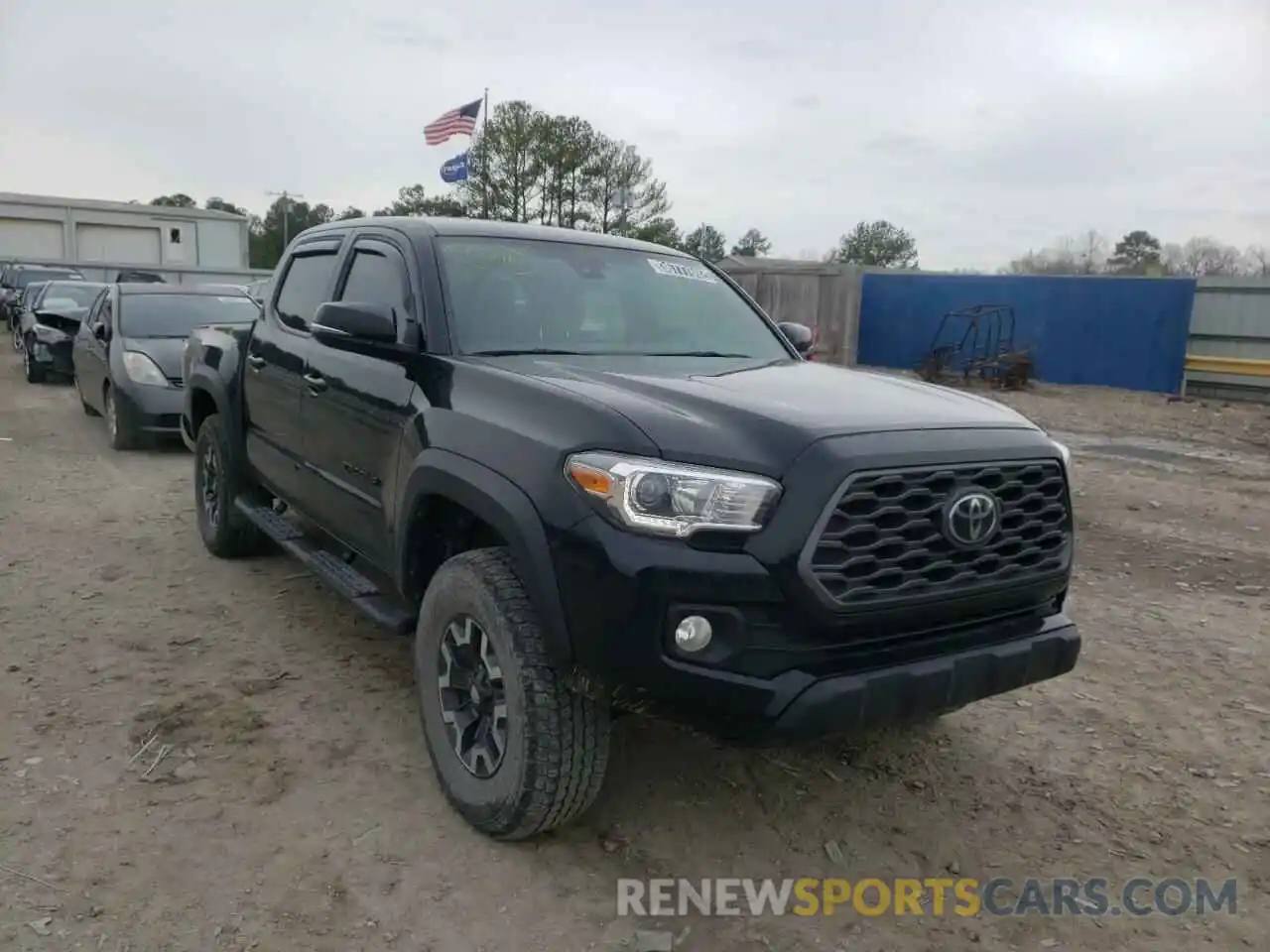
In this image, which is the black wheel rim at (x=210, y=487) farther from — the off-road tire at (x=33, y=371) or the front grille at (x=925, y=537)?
the off-road tire at (x=33, y=371)

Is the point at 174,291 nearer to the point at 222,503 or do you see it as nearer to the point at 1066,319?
the point at 222,503

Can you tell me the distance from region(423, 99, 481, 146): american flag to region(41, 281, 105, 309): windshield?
880 cm

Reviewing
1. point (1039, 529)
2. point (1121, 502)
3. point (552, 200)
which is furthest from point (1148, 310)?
point (552, 200)

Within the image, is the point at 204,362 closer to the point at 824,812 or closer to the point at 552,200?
the point at 824,812

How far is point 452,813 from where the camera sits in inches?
127

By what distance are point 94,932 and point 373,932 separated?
72 centimetres

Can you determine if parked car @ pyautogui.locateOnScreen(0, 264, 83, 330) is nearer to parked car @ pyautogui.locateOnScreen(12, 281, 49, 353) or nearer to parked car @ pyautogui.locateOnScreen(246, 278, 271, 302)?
parked car @ pyautogui.locateOnScreen(12, 281, 49, 353)

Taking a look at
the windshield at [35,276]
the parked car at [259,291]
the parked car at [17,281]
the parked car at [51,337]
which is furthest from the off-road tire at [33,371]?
the windshield at [35,276]

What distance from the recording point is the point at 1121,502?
26.9ft

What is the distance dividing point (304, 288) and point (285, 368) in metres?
0.44

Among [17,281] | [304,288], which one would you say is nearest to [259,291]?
[304,288]

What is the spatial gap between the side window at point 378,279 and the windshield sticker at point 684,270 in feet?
3.61

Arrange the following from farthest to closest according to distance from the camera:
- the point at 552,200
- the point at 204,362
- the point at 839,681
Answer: the point at 552,200, the point at 204,362, the point at 839,681

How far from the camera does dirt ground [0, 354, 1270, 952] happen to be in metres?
2.76
